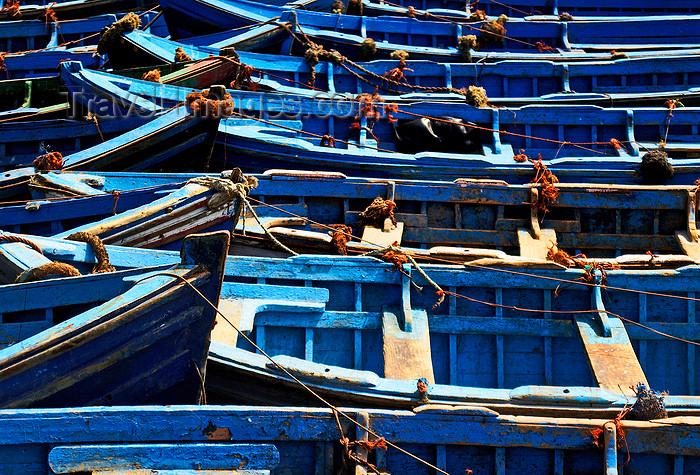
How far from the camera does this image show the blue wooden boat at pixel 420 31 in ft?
42.2

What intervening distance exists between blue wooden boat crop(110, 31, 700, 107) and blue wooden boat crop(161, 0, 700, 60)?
0.72m

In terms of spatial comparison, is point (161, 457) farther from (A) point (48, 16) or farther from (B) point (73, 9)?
(B) point (73, 9)

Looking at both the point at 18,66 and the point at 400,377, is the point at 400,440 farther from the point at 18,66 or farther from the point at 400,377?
the point at 18,66

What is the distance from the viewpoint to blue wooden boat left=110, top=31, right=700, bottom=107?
1187 cm

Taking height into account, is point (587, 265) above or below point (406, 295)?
above

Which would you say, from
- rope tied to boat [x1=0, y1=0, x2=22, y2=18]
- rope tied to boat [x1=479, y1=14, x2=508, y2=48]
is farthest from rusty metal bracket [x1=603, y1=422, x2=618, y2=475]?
rope tied to boat [x1=0, y1=0, x2=22, y2=18]

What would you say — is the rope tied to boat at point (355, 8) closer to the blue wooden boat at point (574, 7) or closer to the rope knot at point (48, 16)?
the blue wooden boat at point (574, 7)

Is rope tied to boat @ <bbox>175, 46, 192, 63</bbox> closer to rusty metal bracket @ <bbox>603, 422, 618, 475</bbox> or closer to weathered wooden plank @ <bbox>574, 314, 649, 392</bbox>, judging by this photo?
weathered wooden plank @ <bbox>574, 314, 649, 392</bbox>

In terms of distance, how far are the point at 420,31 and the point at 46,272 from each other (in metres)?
9.90

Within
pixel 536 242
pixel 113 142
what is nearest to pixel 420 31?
pixel 113 142

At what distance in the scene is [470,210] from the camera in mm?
8180

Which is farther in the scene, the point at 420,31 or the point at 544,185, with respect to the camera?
the point at 420,31

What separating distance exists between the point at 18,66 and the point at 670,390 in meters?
A: 11.9

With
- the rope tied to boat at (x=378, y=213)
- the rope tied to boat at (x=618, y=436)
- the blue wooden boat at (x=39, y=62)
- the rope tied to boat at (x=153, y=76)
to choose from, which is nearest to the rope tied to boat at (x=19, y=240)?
the rope tied to boat at (x=378, y=213)
